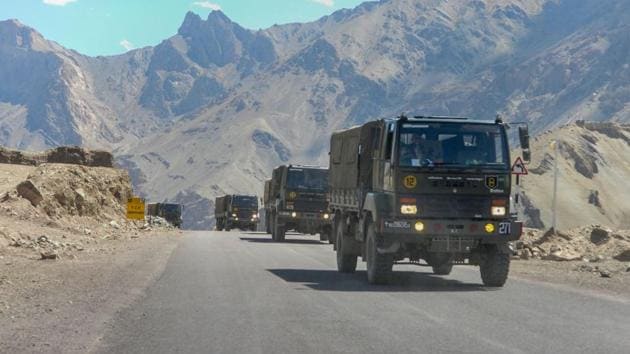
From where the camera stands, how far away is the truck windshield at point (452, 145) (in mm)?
16186

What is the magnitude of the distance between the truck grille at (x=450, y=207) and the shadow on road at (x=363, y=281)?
1463 mm

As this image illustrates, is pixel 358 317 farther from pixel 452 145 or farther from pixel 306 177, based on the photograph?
pixel 306 177

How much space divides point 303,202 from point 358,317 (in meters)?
26.0

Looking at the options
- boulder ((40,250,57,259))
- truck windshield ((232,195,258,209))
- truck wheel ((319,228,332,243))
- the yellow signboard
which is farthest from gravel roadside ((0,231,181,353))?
truck windshield ((232,195,258,209))

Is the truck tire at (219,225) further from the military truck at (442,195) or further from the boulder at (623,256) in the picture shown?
the military truck at (442,195)

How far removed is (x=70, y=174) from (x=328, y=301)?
103ft

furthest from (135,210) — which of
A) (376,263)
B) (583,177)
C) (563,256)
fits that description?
(583,177)

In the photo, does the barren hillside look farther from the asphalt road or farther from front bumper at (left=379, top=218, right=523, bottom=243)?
the asphalt road

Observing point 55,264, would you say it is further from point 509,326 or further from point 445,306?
point 509,326

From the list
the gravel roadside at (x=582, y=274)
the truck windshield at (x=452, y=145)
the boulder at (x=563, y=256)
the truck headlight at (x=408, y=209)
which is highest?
the truck windshield at (x=452, y=145)

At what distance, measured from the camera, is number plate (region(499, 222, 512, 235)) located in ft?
53.3

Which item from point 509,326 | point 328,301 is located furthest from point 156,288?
point 509,326

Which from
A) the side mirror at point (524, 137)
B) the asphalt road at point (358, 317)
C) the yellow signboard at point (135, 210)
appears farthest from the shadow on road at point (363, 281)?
A: the yellow signboard at point (135, 210)

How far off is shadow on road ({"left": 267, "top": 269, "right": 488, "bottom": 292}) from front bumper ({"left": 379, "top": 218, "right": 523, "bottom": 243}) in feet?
3.40
